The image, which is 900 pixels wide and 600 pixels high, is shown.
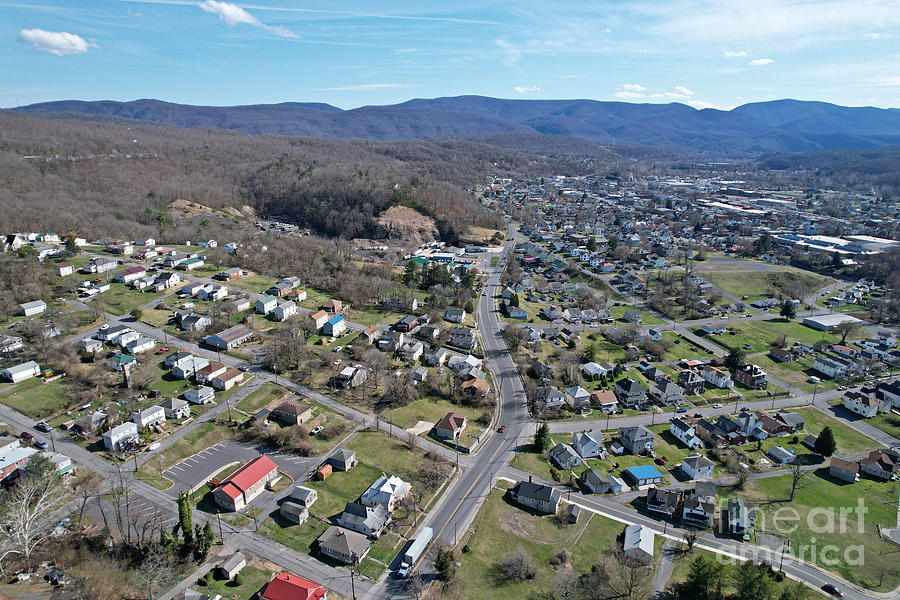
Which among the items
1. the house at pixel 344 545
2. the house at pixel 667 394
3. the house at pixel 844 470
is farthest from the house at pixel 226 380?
the house at pixel 844 470

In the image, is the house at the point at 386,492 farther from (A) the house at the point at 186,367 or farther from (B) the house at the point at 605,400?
(A) the house at the point at 186,367

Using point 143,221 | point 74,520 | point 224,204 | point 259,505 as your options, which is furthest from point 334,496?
point 224,204

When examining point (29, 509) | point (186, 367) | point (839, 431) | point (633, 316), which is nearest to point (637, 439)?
point (839, 431)

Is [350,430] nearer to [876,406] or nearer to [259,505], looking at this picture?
[259,505]

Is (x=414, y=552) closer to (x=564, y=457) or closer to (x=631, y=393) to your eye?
(x=564, y=457)

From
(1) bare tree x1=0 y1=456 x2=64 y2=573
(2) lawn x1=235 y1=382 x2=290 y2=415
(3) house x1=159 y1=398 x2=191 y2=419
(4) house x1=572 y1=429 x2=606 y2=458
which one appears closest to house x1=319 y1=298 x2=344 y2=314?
(2) lawn x1=235 y1=382 x2=290 y2=415

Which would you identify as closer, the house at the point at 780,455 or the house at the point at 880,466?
the house at the point at 880,466
